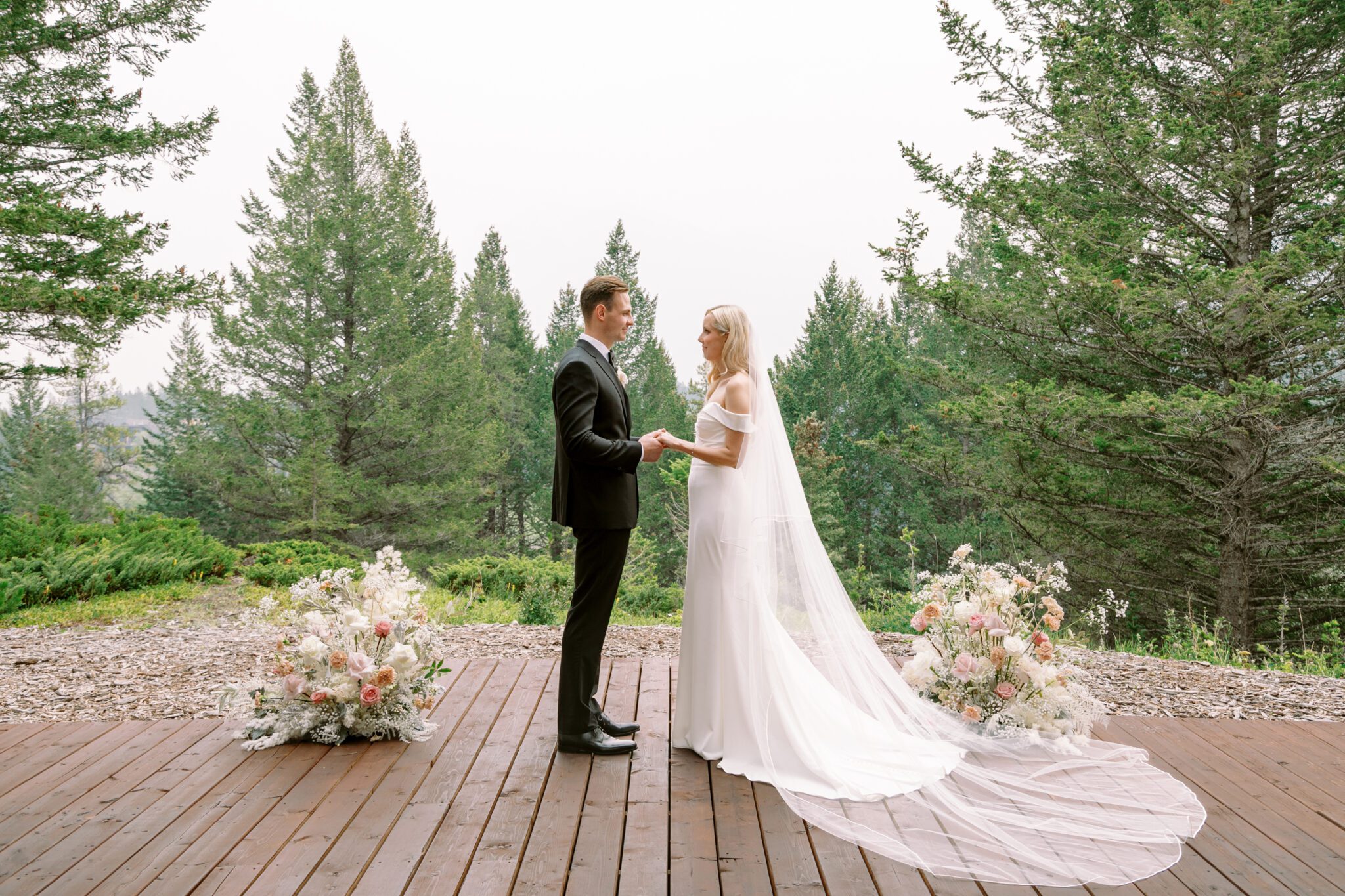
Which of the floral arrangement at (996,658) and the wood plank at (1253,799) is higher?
the floral arrangement at (996,658)

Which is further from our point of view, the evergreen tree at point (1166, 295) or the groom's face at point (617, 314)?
the evergreen tree at point (1166, 295)

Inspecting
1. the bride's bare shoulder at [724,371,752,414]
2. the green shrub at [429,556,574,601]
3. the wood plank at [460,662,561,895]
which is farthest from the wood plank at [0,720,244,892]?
the green shrub at [429,556,574,601]

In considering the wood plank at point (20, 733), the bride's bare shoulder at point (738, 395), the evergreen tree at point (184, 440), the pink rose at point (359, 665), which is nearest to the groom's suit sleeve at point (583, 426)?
the bride's bare shoulder at point (738, 395)

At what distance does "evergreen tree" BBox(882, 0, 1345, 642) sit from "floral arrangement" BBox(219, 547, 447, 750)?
6714 mm

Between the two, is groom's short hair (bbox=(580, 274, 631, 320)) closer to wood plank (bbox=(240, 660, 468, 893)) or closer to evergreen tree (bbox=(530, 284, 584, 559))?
wood plank (bbox=(240, 660, 468, 893))

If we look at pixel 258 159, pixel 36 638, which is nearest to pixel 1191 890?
pixel 36 638

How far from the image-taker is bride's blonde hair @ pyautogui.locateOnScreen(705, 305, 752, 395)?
3.53 metres

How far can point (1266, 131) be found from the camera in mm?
9422

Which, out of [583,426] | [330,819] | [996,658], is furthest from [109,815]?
[996,658]

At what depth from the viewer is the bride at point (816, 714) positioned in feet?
9.26

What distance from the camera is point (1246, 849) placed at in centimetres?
264

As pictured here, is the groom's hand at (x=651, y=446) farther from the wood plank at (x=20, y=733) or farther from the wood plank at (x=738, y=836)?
the wood plank at (x=20, y=733)

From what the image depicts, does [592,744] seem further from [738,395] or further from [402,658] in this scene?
[738,395]

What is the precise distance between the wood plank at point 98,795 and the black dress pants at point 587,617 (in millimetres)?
1562
